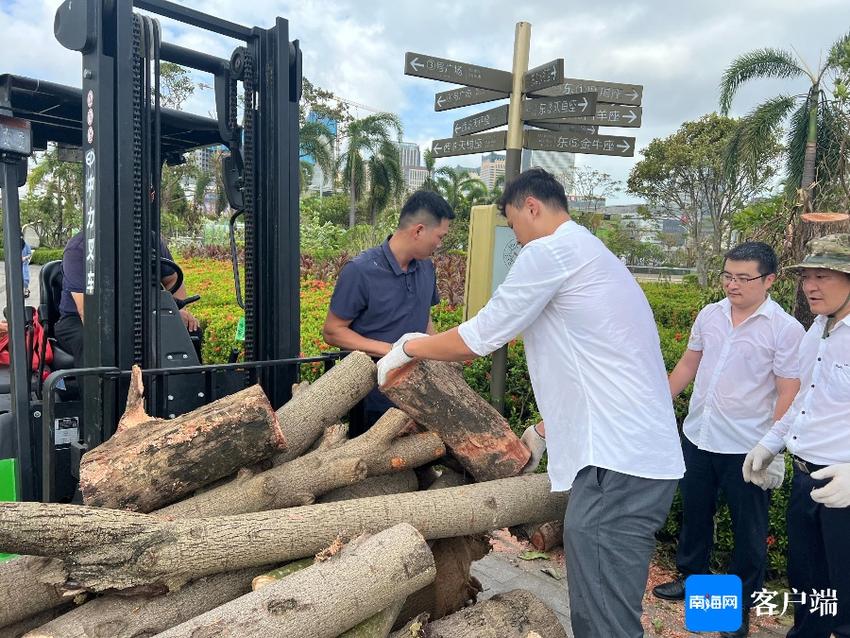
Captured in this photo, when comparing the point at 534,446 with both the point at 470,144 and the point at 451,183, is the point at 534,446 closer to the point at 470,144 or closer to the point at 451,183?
the point at 470,144

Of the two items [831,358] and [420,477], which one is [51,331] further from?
[831,358]

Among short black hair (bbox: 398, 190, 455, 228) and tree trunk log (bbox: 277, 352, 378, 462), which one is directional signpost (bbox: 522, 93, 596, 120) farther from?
tree trunk log (bbox: 277, 352, 378, 462)

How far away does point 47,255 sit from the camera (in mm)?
31406

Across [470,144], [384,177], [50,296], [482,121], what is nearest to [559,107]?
[482,121]

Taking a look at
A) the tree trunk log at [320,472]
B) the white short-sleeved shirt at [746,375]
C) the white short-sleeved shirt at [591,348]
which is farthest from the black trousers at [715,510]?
the tree trunk log at [320,472]

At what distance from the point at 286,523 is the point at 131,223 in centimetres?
144

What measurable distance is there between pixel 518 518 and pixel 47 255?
34.2 meters

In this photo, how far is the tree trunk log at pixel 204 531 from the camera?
203 centimetres

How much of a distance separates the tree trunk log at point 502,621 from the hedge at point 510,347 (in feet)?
6.48

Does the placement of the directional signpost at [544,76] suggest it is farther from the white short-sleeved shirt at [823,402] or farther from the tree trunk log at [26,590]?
the tree trunk log at [26,590]

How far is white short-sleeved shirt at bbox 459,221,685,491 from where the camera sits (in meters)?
2.42

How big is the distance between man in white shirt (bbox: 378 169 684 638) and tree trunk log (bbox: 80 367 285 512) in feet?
2.77

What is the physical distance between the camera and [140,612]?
216 cm

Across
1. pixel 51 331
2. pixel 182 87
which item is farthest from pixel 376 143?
pixel 51 331
